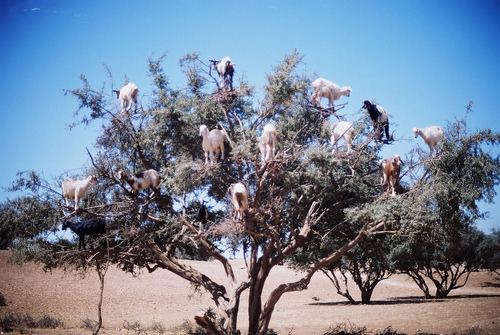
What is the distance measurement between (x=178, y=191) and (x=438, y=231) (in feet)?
22.0

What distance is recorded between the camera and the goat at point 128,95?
33.4 ft

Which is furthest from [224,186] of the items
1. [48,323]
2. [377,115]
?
[48,323]

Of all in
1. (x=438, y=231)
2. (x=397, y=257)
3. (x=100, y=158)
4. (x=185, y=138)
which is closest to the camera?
(x=100, y=158)

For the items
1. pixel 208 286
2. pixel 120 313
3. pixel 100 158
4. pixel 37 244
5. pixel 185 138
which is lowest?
pixel 120 313

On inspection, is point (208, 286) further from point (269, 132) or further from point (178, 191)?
point (269, 132)

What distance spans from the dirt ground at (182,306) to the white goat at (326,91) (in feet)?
25.4

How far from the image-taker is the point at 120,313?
23391 mm

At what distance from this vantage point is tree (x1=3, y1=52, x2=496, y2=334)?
972 centimetres

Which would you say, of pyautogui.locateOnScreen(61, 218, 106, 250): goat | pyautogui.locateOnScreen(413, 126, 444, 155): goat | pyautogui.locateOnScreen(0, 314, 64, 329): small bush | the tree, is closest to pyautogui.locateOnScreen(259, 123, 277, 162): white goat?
the tree

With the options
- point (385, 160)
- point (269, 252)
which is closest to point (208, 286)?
point (269, 252)

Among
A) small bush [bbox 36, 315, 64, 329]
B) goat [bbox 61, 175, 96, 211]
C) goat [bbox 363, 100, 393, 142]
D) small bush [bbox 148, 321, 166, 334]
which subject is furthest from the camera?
small bush [bbox 36, 315, 64, 329]

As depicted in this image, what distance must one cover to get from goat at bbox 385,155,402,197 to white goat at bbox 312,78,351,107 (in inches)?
97.2

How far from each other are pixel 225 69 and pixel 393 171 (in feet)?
16.7

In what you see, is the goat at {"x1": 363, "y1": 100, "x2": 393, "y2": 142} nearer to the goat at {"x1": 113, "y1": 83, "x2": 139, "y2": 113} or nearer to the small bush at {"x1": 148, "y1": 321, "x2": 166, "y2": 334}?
the goat at {"x1": 113, "y1": 83, "x2": 139, "y2": 113}
